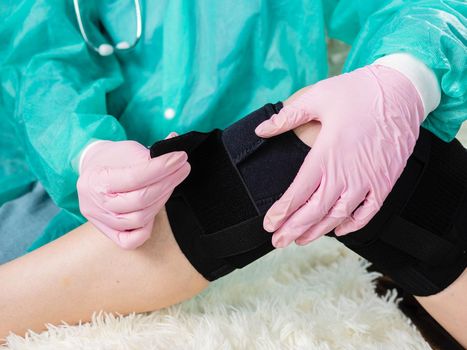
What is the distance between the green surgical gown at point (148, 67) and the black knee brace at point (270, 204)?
0.13 m

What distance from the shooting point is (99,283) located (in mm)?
654

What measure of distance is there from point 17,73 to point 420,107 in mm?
608

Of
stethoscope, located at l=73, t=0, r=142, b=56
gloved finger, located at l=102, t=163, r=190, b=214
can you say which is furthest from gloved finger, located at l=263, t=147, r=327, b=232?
stethoscope, located at l=73, t=0, r=142, b=56

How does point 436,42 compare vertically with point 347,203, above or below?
above

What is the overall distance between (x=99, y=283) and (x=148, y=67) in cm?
38

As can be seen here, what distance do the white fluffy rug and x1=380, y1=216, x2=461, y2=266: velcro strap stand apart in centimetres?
14

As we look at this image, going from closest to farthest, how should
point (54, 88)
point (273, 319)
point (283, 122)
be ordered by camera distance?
point (283, 122) → point (273, 319) → point (54, 88)

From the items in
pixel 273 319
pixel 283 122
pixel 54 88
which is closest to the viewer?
pixel 283 122

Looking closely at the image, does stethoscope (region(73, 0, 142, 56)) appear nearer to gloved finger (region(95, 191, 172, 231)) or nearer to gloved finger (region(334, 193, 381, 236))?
gloved finger (region(95, 191, 172, 231))

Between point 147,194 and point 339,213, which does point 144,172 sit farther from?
point 339,213

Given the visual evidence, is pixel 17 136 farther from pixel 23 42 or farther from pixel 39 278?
pixel 39 278

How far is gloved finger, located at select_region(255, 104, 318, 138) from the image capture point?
580 millimetres

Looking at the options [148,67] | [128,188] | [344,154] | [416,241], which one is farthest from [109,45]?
[416,241]

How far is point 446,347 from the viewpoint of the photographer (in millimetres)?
706
